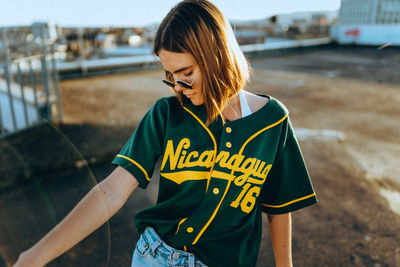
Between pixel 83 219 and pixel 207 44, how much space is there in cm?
76

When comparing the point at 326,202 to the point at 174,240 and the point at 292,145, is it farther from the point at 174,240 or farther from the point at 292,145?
the point at 174,240

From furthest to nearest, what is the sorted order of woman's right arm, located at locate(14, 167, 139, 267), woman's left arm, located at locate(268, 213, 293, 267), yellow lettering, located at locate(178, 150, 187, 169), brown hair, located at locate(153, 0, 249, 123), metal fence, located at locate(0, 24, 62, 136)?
metal fence, located at locate(0, 24, 62, 136) < woman's left arm, located at locate(268, 213, 293, 267) < yellow lettering, located at locate(178, 150, 187, 169) < brown hair, located at locate(153, 0, 249, 123) < woman's right arm, located at locate(14, 167, 139, 267)

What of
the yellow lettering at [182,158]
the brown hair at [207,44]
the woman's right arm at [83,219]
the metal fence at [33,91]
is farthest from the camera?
the metal fence at [33,91]

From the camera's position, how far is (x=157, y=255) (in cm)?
131

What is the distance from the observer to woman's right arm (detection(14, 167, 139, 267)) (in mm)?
981

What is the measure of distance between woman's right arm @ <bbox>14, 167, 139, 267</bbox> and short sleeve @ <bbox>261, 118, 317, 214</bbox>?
1.97 ft

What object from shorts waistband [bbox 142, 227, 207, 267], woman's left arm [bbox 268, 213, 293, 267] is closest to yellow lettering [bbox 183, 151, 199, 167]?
shorts waistband [bbox 142, 227, 207, 267]

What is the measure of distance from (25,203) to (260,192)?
306 cm

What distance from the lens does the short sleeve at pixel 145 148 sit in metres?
1.25

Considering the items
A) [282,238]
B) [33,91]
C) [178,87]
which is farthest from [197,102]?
[33,91]

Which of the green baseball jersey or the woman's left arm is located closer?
the green baseball jersey

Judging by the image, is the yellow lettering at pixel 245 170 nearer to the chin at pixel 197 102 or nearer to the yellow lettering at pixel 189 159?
the yellow lettering at pixel 189 159

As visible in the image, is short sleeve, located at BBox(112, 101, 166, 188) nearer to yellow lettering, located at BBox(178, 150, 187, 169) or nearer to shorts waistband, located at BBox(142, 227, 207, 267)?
yellow lettering, located at BBox(178, 150, 187, 169)

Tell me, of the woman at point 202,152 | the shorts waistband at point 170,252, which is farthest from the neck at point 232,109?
the shorts waistband at point 170,252
